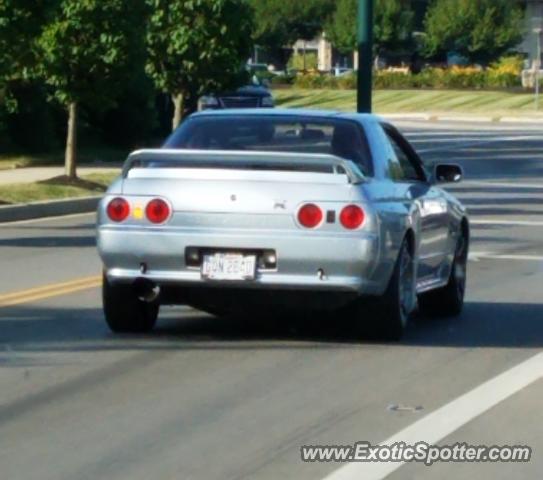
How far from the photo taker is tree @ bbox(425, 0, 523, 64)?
88125mm

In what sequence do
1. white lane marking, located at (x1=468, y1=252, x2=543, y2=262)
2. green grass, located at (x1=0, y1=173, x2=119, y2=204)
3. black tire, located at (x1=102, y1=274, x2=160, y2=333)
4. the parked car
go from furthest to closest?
the parked car, green grass, located at (x1=0, y1=173, x2=119, y2=204), white lane marking, located at (x1=468, y1=252, x2=543, y2=262), black tire, located at (x1=102, y1=274, x2=160, y2=333)

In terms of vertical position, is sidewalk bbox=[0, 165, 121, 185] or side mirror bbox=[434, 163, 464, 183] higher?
side mirror bbox=[434, 163, 464, 183]

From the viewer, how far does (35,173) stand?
29.1 meters

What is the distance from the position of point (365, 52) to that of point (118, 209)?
15.4 m

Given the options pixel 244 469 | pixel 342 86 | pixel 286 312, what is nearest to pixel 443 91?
pixel 342 86

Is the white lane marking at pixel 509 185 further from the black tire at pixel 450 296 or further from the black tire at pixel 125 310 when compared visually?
the black tire at pixel 125 310

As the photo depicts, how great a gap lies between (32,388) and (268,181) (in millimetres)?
2171

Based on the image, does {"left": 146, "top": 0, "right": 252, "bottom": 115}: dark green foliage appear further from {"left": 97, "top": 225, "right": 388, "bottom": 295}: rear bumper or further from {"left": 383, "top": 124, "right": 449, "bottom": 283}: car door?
{"left": 97, "top": 225, "right": 388, "bottom": 295}: rear bumper

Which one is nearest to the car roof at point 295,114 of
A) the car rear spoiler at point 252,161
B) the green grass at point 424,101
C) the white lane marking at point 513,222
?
the car rear spoiler at point 252,161

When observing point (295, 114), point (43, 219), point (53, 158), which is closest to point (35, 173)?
point (53, 158)

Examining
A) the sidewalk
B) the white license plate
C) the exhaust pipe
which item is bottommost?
the sidewalk

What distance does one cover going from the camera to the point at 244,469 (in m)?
7.46

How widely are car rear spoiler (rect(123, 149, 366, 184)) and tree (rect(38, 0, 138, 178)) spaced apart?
15.3 meters

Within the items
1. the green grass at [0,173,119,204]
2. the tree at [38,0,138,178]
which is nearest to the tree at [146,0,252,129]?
the tree at [38,0,138,178]
